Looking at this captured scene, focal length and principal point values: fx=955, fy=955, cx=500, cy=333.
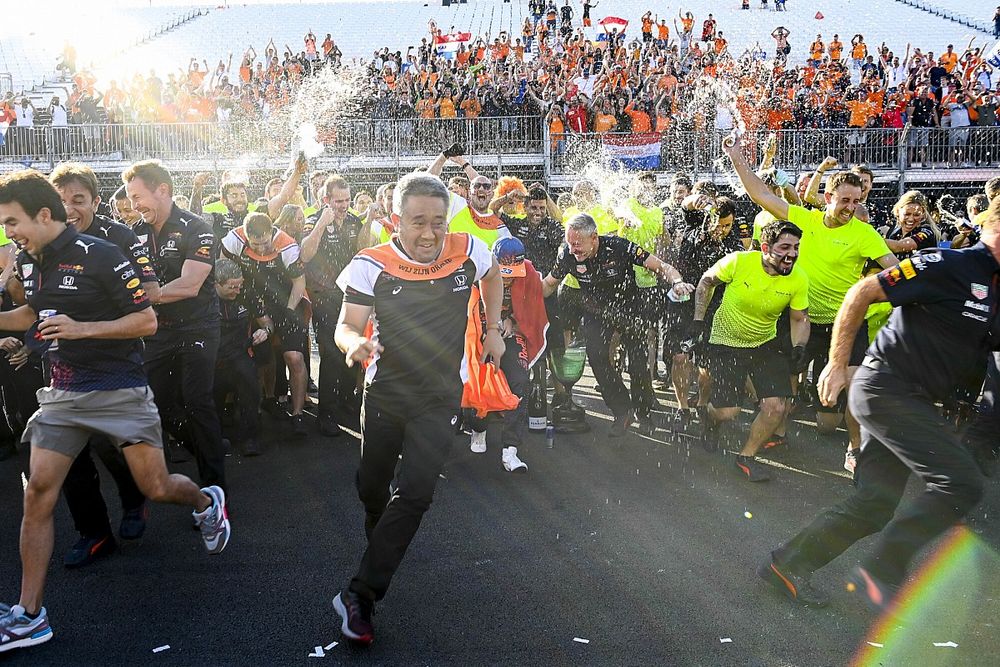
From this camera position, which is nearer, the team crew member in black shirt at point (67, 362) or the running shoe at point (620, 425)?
the team crew member in black shirt at point (67, 362)

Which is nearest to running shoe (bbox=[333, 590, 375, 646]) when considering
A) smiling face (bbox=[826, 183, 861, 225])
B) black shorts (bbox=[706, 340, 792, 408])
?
black shorts (bbox=[706, 340, 792, 408])

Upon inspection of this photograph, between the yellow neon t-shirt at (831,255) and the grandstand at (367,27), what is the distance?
2149cm

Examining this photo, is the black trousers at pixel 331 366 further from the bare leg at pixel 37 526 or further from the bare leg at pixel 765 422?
the bare leg at pixel 37 526

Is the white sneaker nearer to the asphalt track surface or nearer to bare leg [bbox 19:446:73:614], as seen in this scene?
the asphalt track surface

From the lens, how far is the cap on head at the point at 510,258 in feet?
21.9

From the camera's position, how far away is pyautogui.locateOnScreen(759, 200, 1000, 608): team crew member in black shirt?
3838 millimetres

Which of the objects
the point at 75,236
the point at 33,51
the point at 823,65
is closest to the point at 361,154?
the point at 823,65

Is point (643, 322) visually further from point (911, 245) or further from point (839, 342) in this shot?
point (839, 342)

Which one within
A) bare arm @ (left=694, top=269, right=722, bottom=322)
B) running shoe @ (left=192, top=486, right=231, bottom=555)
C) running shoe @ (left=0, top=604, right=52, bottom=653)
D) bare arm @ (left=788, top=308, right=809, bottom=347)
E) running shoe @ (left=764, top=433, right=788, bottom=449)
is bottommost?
running shoe @ (left=764, top=433, right=788, bottom=449)

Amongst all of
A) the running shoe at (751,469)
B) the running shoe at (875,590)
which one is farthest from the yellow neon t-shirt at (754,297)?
the running shoe at (875,590)

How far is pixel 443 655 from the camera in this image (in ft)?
12.5

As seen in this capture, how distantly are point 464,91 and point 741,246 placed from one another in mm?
11749

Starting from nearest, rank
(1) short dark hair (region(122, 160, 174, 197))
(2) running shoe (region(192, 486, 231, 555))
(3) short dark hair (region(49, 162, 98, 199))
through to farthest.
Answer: (2) running shoe (region(192, 486, 231, 555)) → (3) short dark hair (region(49, 162, 98, 199)) → (1) short dark hair (region(122, 160, 174, 197))

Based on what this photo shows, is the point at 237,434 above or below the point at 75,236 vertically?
below
